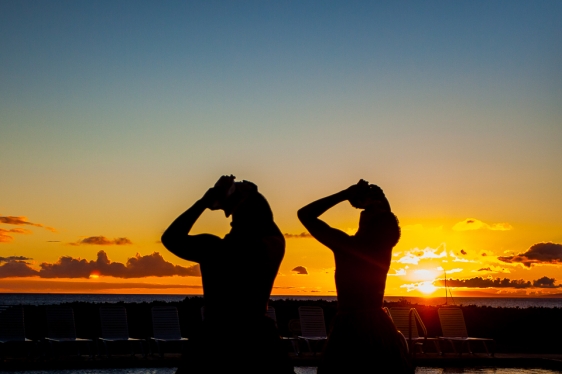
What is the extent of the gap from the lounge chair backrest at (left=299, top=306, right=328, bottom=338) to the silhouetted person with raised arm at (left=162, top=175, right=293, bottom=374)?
46.1ft

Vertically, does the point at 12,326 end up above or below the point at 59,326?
above

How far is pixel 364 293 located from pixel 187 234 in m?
1.91

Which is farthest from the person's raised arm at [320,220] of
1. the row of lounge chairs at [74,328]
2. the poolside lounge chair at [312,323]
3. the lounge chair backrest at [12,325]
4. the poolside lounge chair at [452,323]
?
the poolside lounge chair at [452,323]

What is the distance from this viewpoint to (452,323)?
19.0 meters

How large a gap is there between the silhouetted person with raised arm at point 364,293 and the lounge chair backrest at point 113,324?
1229 centimetres

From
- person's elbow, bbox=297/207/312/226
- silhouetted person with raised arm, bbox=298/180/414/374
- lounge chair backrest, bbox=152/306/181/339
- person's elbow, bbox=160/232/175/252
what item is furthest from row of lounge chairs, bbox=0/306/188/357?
person's elbow, bbox=160/232/175/252

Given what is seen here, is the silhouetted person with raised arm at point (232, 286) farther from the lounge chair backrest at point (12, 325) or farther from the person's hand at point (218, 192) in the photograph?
the lounge chair backrest at point (12, 325)

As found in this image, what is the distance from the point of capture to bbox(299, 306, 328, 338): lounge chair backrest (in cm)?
1786

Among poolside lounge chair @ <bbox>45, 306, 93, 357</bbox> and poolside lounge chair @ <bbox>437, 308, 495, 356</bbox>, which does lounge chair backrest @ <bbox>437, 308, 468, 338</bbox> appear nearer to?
poolside lounge chair @ <bbox>437, 308, 495, 356</bbox>

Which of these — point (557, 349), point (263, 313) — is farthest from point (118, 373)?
point (557, 349)

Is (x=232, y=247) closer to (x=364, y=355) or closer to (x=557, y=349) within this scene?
(x=364, y=355)

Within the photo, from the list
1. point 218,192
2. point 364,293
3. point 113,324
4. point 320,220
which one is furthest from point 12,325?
point 218,192

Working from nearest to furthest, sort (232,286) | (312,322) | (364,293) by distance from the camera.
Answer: (232,286) → (364,293) → (312,322)

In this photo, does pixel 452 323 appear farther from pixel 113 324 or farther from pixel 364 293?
pixel 364 293
